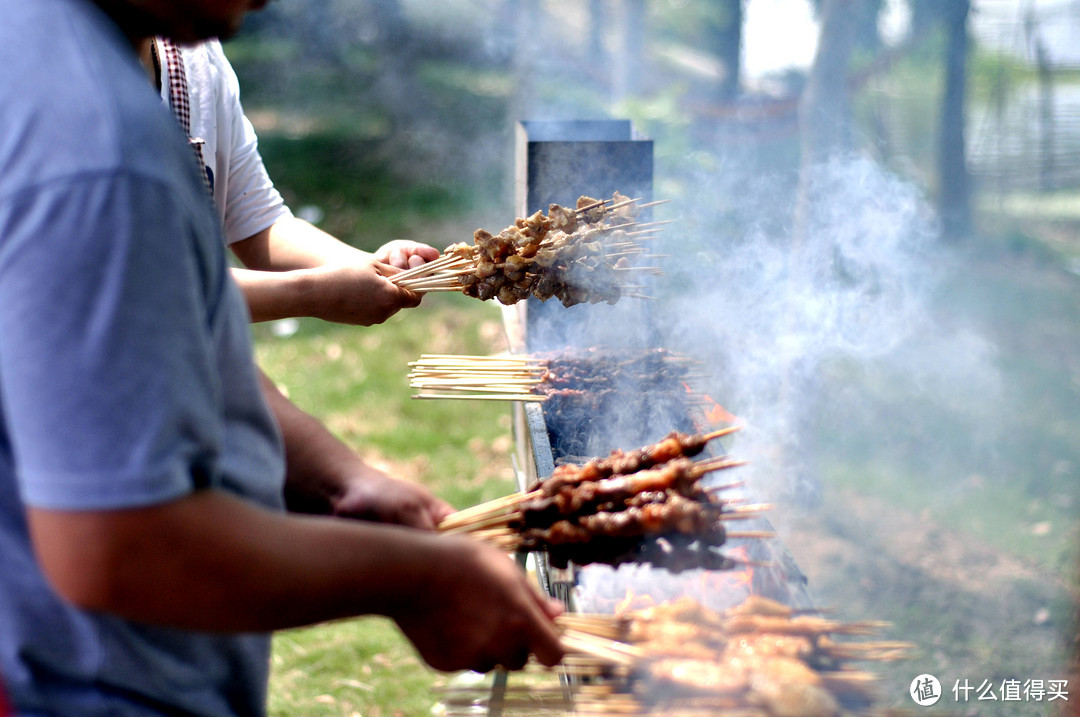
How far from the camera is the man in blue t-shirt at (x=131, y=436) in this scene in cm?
115

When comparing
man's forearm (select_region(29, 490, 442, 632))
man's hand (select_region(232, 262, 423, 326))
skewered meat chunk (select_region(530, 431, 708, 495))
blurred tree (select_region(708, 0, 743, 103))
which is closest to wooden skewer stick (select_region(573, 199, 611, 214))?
man's hand (select_region(232, 262, 423, 326))

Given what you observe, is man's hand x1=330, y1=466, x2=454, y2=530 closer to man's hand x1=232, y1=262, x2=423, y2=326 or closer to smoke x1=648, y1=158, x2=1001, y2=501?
man's hand x1=232, y1=262, x2=423, y2=326

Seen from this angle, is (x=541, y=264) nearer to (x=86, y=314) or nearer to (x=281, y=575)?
(x=281, y=575)

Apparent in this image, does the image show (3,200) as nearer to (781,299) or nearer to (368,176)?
(781,299)

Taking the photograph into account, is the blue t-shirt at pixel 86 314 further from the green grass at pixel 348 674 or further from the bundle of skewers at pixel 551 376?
the green grass at pixel 348 674

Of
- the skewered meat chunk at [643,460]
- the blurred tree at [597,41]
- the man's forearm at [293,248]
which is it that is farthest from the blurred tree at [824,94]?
the blurred tree at [597,41]

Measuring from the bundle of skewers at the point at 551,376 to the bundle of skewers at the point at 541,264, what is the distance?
1.07 feet

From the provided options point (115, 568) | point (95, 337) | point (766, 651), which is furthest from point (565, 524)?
point (95, 337)

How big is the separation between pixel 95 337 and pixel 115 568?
1.17 ft

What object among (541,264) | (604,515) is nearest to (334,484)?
(604,515)

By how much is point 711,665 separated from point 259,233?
2.55 metres

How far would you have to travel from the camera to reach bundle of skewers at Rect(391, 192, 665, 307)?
345 cm

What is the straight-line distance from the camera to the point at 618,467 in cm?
248

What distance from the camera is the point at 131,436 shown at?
1.18 meters
